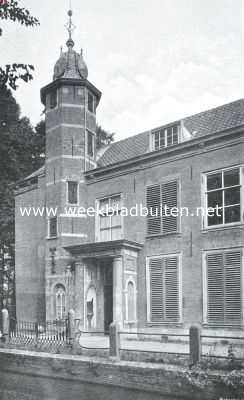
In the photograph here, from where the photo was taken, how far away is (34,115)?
116 feet

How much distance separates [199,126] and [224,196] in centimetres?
395

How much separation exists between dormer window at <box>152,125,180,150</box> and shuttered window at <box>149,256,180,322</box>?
4.37 m

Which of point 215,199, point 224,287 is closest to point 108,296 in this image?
point 224,287

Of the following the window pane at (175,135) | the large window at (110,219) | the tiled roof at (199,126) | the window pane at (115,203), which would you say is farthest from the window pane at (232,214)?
the window pane at (115,203)

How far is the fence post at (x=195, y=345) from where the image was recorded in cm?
1099

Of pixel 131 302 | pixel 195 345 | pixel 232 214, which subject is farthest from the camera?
pixel 131 302

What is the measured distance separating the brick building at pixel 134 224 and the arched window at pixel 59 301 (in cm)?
4

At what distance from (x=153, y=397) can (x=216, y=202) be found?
737 cm

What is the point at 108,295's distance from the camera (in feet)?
61.5

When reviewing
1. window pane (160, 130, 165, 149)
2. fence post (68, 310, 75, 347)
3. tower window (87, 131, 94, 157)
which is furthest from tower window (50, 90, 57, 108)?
fence post (68, 310, 75, 347)

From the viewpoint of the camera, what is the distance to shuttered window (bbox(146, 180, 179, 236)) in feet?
56.8

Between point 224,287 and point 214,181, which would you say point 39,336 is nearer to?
point 224,287

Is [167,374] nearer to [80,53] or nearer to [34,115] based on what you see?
[80,53]

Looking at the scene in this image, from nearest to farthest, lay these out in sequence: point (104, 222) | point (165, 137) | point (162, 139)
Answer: point (165, 137)
point (162, 139)
point (104, 222)
